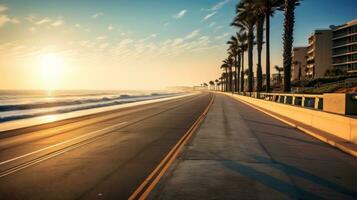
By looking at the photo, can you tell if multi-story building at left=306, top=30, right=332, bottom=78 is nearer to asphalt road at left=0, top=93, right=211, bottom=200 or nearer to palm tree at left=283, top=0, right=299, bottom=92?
palm tree at left=283, top=0, right=299, bottom=92

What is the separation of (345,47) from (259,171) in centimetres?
11443

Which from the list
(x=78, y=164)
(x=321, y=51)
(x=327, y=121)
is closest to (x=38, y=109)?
(x=78, y=164)

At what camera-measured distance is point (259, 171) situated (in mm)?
8094

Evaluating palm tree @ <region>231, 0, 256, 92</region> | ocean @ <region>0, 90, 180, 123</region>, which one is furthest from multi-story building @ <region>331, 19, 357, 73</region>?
ocean @ <region>0, 90, 180, 123</region>

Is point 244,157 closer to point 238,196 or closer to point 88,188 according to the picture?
point 238,196

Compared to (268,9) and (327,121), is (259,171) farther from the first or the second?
(268,9)

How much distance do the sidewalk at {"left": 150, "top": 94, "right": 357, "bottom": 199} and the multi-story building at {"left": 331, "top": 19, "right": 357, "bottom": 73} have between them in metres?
101

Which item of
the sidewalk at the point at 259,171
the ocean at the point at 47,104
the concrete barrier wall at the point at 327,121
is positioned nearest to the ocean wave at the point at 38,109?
the ocean at the point at 47,104

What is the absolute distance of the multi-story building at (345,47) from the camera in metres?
105

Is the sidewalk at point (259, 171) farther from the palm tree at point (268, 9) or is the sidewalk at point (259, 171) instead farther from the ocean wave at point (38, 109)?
the palm tree at point (268, 9)

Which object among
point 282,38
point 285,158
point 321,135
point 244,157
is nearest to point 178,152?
point 244,157

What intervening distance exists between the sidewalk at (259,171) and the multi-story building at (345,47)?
101 m

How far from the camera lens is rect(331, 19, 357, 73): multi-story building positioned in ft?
344

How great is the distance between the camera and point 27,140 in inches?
546
